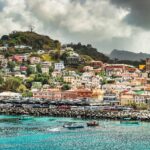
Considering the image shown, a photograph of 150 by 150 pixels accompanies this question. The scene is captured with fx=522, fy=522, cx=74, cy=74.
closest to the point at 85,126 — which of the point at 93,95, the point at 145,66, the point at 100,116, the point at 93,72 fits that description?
the point at 100,116

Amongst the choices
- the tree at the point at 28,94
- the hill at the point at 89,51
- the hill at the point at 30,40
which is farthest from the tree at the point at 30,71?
the hill at the point at 89,51

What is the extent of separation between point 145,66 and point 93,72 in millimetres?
28257

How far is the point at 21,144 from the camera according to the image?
54344 millimetres

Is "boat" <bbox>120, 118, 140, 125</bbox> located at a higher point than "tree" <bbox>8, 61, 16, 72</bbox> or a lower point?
lower

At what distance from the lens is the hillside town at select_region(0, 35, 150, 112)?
114m

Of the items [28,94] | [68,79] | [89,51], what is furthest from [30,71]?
[89,51]

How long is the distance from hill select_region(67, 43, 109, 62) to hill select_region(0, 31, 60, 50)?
31.1ft

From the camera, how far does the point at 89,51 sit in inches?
7510

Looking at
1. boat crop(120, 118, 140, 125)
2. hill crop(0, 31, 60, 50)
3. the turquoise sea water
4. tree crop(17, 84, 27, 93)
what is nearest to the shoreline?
boat crop(120, 118, 140, 125)

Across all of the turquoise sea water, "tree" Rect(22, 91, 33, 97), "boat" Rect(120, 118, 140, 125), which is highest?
"tree" Rect(22, 91, 33, 97)

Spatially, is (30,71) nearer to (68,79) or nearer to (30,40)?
(68,79)

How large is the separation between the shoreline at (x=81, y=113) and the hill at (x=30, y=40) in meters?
79.3

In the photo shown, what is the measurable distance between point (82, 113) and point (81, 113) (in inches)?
8.7

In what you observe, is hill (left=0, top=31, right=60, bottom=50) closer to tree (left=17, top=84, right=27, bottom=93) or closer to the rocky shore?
tree (left=17, top=84, right=27, bottom=93)
